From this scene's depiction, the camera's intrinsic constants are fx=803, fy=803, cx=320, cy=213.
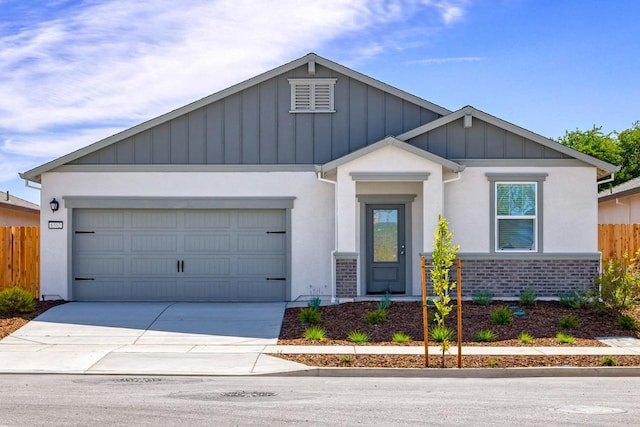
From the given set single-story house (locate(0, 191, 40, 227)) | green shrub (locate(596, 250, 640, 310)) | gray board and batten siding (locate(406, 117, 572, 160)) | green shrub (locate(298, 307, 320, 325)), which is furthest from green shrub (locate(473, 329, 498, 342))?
single-story house (locate(0, 191, 40, 227))

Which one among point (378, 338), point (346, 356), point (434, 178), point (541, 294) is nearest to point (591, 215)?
point (541, 294)

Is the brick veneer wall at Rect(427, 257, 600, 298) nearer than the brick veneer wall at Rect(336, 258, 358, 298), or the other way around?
the brick veneer wall at Rect(336, 258, 358, 298)

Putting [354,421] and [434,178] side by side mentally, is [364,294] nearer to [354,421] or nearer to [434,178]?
[434,178]

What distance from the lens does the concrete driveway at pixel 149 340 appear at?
12.1 meters

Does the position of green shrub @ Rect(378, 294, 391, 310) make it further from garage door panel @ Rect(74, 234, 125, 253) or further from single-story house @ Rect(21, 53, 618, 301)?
garage door panel @ Rect(74, 234, 125, 253)

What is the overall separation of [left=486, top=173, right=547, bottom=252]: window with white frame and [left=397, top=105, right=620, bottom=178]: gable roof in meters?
0.75

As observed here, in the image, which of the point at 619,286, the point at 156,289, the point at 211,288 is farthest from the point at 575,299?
the point at 156,289

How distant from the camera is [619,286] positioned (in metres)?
16.7

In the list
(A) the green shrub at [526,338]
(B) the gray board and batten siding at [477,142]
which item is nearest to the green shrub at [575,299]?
(A) the green shrub at [526,338]

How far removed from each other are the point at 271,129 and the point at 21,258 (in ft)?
22.0

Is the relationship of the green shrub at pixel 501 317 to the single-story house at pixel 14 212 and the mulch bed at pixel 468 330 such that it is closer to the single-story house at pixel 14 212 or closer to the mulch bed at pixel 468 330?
the mulch bed at pixel 468 330

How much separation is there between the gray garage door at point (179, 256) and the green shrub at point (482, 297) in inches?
177

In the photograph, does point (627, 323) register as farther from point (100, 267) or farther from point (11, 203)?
point (11, 203)

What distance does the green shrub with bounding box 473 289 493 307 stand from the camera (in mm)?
17578
